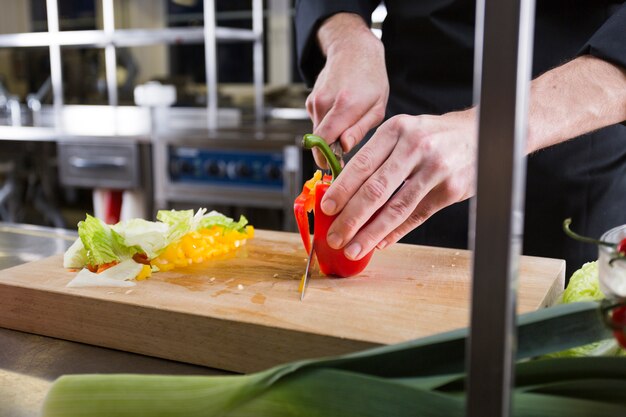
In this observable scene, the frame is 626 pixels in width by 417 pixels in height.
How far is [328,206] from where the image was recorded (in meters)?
1.06

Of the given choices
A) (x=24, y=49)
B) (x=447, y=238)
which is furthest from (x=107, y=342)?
(x=24, y=49)

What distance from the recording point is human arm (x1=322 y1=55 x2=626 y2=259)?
994mm

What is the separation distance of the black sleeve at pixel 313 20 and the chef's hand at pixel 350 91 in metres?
0.12

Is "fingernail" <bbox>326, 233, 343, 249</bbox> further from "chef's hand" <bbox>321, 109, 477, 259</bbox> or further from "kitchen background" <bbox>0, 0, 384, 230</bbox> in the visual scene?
"kitchen background" <bbox>0, 0, 384, 230</bbox>

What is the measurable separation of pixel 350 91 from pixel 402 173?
390 millimetres

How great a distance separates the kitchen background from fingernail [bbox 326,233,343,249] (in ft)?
6.11

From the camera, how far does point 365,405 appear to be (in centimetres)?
65

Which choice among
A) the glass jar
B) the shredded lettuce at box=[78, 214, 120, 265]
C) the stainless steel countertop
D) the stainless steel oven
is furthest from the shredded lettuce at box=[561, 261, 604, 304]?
the stainless steel oven

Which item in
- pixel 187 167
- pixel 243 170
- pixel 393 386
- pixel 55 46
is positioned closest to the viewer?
pixel 393 386

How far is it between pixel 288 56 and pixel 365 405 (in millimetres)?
3907

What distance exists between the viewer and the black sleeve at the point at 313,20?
1.63 m

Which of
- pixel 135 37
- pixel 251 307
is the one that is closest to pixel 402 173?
pixel 251 307

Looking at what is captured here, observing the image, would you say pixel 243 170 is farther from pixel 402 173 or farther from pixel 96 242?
pixel 402 173

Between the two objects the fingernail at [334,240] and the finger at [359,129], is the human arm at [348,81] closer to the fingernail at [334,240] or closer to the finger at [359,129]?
the finger at [359,129]
